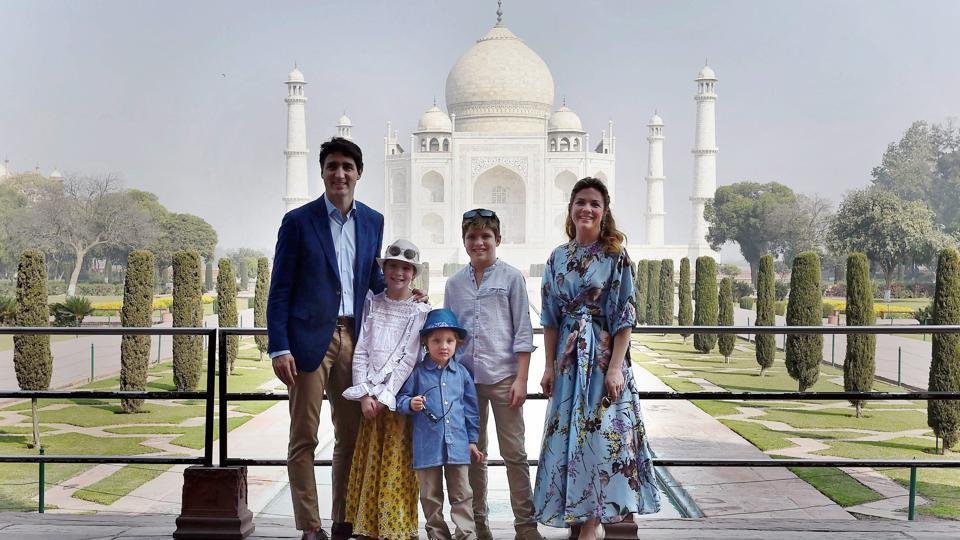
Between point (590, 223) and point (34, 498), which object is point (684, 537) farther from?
point (34, 498)

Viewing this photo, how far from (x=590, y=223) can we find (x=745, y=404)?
9.45 metres

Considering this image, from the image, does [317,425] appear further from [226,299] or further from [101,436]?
[226,299]

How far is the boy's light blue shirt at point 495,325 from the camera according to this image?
2.48 metres

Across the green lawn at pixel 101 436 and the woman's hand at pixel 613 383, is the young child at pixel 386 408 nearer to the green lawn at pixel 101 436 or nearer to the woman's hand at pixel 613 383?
the woman's hand at pixel 613 383

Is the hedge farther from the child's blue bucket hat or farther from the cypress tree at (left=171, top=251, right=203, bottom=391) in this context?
the child's blue bucket hat

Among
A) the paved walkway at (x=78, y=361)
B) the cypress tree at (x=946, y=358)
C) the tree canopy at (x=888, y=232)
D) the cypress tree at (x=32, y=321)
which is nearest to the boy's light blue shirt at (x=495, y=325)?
the cypress tree at (x=946, y=358)

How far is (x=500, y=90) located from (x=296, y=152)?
27.0 feet

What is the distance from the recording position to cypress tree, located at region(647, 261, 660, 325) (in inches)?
786

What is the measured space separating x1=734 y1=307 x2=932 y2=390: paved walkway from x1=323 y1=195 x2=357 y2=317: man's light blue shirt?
A: 8.87 m

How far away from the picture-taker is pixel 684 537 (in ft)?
8.53

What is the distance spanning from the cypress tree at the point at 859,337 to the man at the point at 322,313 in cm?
758

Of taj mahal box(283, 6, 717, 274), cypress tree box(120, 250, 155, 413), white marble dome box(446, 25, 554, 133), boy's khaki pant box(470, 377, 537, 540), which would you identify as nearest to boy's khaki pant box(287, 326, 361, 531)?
boy's khaki pant box(470, 377, 537, 540)

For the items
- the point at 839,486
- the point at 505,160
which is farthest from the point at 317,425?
the point at 505,160

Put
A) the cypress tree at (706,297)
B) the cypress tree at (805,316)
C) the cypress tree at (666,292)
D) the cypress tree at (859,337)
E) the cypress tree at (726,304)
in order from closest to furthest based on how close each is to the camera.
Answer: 1. the cypress tree at (859,337)
2. the cypress tree at (805,316)
3. the cypress tree at (726,304)
4. the cypress tree at (706,297)
5. the cypress tree at (666,292)
